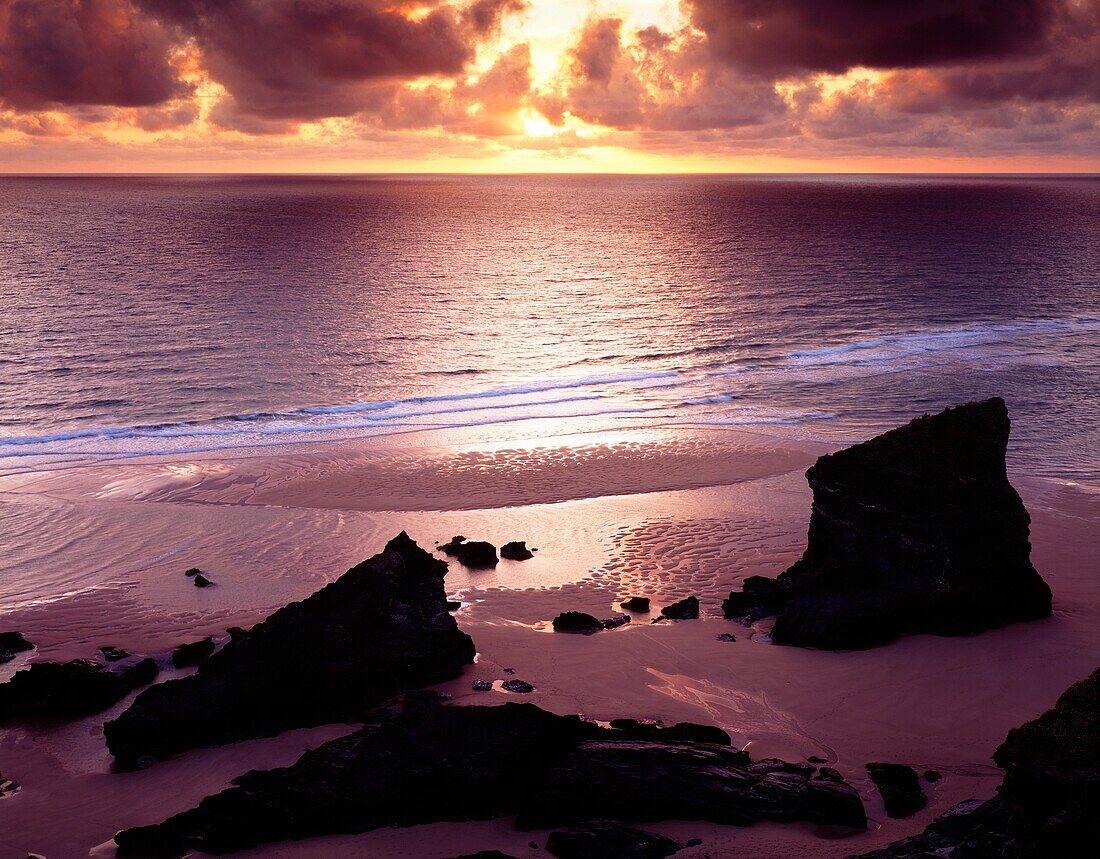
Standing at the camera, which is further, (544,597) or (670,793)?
(544,597)

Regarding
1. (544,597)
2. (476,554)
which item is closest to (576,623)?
(544,597)

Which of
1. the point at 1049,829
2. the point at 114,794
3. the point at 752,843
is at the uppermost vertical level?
the point at 1049,829

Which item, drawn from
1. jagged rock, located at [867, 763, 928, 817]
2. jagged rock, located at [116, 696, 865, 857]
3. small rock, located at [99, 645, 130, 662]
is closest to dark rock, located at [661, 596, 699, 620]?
jagged rock, located at [867, 763, 928, 817]

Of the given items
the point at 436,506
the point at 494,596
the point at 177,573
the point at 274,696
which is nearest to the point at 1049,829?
the point at 274,696

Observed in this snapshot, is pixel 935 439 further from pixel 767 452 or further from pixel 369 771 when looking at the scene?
pixel 767 452

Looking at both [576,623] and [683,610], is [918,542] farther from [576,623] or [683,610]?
[576,623]
